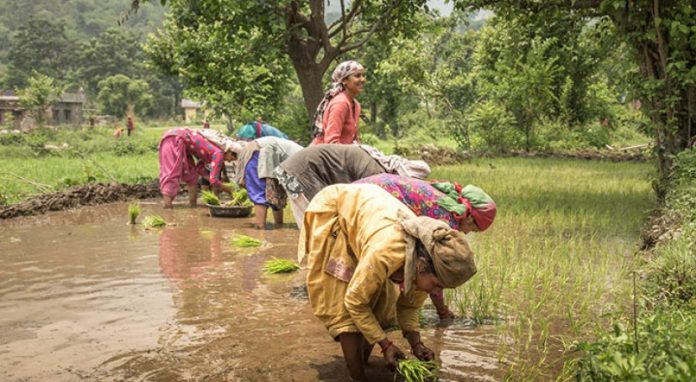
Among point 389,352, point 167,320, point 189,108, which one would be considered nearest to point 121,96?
point 189,108

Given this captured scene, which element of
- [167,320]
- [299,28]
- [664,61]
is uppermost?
[299,28]

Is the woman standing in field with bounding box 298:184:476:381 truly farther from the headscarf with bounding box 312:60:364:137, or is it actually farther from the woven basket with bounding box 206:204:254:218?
the woven basket with bounding box 206:204:254:218

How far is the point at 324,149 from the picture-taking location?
4.83 m

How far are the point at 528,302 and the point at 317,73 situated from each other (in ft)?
28.6

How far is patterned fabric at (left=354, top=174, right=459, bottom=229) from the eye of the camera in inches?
149

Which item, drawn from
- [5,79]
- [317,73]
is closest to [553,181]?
[317,73]

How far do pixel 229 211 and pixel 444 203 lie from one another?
5465 millimetres

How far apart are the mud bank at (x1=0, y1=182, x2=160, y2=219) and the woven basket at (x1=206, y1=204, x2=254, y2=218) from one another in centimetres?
220

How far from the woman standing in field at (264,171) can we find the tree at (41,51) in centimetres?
5701

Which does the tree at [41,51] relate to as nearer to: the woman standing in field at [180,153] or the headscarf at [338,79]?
the woman standing in field at [180,153]

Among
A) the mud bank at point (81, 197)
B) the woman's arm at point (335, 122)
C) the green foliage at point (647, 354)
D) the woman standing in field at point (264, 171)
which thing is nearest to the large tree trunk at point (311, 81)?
the mud bank at point (81, 197)

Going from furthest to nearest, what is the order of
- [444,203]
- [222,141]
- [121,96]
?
[121,96] < [222,141] < [444,203]

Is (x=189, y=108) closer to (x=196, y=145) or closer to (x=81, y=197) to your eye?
(x=81, y=197)

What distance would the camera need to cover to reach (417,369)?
3217mm
